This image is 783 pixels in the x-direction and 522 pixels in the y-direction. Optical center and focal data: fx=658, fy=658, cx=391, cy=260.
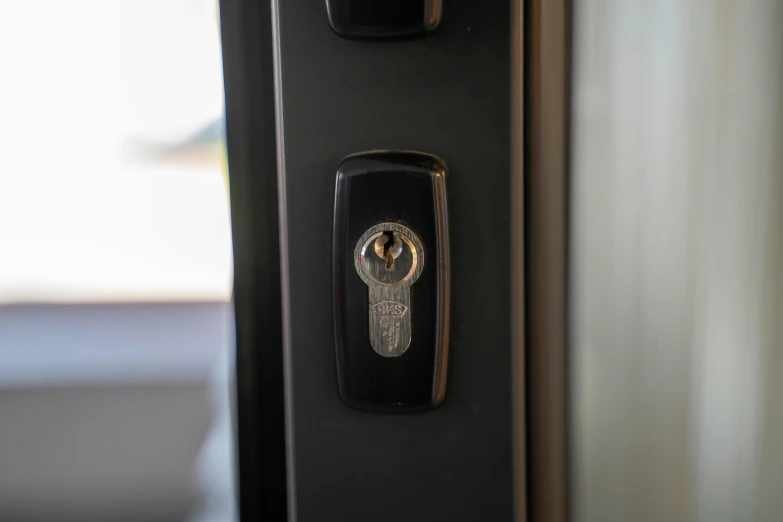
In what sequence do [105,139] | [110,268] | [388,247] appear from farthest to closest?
[110,268] → [105,139] → [388,247]

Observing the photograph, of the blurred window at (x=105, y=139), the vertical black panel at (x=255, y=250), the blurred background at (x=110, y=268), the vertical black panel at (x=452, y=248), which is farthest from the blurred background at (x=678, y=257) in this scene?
the blurred window at (x=105, y=139)

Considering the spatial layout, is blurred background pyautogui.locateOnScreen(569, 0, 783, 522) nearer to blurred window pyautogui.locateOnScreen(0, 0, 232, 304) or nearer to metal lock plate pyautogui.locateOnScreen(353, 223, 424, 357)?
metal lock plate pyautogui.locateOnScreen(353, 223, 424, 357)

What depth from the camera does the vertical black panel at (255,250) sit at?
1.28ft

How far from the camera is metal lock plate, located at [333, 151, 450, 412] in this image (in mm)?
339

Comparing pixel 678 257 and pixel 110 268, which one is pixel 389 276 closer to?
pixel 678 257

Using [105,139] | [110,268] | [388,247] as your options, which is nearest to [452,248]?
[388,247]

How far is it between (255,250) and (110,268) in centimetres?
134

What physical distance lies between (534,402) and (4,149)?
4.26ft

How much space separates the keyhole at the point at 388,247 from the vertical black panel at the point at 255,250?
0.08 meters

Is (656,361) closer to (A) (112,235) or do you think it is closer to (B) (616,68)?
(B) (616,68)

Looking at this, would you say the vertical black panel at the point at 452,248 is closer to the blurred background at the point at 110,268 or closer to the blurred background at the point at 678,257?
the blurred background at the point at 678,257

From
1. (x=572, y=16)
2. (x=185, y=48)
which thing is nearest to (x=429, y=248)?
(x=572, y=16)

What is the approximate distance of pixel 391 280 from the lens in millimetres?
345

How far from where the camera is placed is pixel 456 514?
0.36 metres
